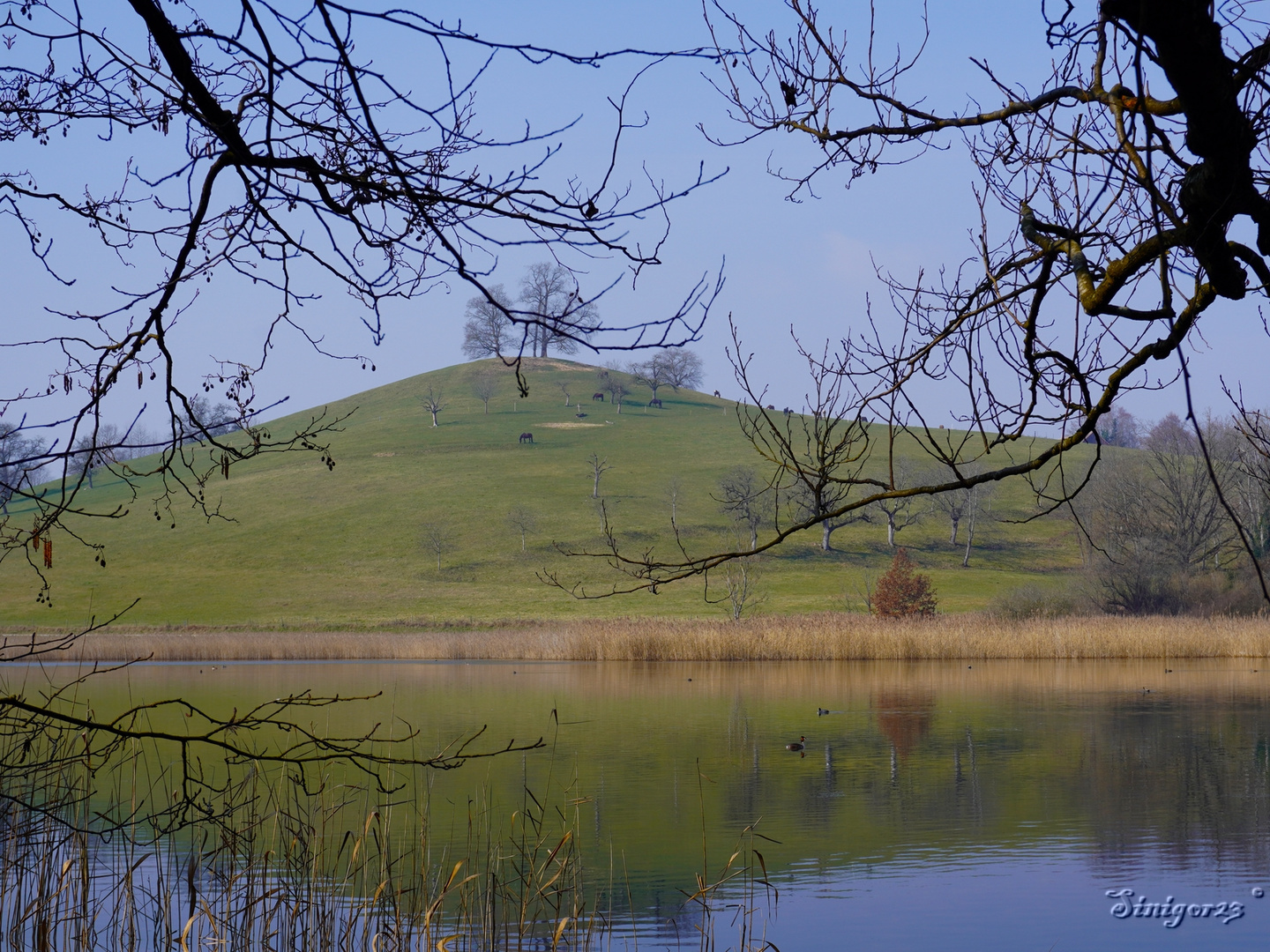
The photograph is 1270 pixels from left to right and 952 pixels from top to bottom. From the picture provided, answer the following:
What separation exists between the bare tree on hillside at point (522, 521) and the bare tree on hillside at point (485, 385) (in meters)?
32.0

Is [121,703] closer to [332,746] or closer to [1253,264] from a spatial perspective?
[332,746]

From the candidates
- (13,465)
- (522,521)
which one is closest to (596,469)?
(522,521)

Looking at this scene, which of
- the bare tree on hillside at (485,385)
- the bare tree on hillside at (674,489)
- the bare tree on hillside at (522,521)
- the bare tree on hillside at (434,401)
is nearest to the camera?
the bare tree on hillside at (522,521)

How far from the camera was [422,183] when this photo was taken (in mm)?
3068

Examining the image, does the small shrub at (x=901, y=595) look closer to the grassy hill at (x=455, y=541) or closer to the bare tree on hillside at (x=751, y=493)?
the grassy hill at (x=455, y=541)

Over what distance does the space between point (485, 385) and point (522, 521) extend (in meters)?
40.8

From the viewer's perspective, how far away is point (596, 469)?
74.4m

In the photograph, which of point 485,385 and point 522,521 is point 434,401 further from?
point 522,521

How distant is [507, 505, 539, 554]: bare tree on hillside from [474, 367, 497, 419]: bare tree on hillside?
3202 centimetres

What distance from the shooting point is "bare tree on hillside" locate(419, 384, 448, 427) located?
95.4 meters

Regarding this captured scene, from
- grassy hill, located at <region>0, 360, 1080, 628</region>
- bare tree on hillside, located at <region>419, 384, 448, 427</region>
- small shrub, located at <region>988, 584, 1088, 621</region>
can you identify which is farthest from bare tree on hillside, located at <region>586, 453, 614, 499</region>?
small shrub, located at <region>988, 584, 1088, 621</region>

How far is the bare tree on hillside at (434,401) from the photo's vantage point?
9544 cm

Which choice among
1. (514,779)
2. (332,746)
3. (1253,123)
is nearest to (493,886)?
(332,746)

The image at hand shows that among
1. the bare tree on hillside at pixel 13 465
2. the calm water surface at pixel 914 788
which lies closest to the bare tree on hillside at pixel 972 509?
the calm water surface at pixel 914 788
